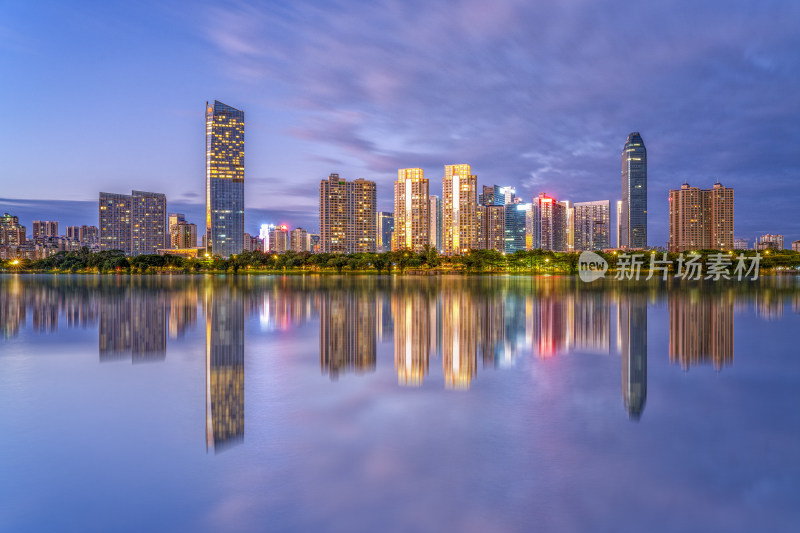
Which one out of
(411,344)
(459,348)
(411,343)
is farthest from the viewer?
(411,343)

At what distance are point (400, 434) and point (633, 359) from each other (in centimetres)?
1044

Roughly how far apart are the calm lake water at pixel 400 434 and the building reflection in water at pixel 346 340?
0.21 m

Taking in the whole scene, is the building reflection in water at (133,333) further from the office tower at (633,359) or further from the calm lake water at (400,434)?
the office tower at (633,359)

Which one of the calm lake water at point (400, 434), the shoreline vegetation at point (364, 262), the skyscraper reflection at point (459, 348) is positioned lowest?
the calm lake water at point (400, 434)

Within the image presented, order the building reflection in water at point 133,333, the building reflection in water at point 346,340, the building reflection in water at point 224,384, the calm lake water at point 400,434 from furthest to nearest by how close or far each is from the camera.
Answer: the building reflection in water at point 133,333 < the building reflection in water at point 346,340 < the building reflection in water at point 224,384 < the calm lake water at point 400,434

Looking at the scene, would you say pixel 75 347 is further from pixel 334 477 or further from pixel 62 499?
pixel 334 477

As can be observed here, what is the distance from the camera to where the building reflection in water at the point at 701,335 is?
16812mm

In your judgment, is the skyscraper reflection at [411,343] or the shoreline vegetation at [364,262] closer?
the skyscraper reflection at [411,343]

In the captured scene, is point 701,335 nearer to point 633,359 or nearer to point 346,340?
point 633,359

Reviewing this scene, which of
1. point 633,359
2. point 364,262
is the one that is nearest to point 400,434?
point 633,359

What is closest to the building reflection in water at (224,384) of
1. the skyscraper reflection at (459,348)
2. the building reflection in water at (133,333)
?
the building reflection in water at (133,333)

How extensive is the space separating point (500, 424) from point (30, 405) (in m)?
10.3

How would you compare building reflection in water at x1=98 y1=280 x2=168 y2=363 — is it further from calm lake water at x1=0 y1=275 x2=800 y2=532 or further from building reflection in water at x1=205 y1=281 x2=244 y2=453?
building reflection in water at x1=205 y1=281 x2=244 y2=453

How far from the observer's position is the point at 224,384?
1319 cm
